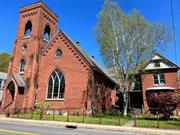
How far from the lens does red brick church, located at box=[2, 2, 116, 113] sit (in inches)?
1024

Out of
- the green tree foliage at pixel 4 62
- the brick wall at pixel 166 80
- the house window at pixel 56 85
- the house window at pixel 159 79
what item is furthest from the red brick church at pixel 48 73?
the green tree foliage at pixel 4 62

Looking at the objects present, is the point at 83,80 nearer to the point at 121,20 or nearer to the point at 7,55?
the point at 121,20

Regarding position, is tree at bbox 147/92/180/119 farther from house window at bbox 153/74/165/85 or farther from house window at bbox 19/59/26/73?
house window at bbox 19/59/26/73

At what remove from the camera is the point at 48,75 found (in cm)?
2847

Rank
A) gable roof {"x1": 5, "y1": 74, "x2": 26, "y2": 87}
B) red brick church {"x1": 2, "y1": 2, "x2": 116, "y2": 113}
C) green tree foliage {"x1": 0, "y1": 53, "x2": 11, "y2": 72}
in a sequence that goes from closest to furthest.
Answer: red brick church {"x1": 2, "y1": 2, "x2": 116, "y2": 113}, gable roof {"x1": 5, "y1": 74, "x2": 26, "y2": 87}, green tree foliage {"x1": 0, "y1": 53, "x2": 11, "y2": 72}

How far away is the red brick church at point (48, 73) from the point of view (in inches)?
1024

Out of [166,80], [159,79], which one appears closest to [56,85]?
[159,79]

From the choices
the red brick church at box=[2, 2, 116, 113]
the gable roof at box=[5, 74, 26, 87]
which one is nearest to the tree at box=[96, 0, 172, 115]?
the red brick church at box=[2, 2, 116, 113]

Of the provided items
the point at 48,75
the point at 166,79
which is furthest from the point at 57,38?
the point at 166,79

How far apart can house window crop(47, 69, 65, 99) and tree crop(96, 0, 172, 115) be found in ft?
21.4

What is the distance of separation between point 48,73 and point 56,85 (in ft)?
7.35

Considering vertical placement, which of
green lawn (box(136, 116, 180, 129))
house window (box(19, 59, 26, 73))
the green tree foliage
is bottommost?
green lawn (box(136, 116, 180, 129))

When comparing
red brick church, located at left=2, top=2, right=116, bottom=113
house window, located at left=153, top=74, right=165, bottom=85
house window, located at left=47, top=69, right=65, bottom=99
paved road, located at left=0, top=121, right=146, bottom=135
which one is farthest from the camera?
house window, located at left=153, top=74, right=165, bottom=85

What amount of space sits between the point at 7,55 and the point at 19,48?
38.8 metres
